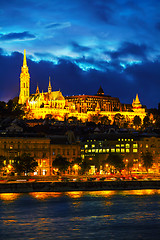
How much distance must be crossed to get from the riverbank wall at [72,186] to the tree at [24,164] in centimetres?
1613

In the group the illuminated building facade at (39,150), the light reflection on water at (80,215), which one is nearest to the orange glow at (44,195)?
the light reflection on water at (80,215)

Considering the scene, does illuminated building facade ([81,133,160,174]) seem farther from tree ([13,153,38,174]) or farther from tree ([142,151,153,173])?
tree ([13,153,38,174])

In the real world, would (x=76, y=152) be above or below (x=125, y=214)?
above

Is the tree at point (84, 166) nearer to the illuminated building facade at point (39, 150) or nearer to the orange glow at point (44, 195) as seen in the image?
the illuminated building facade at point (39, 150)

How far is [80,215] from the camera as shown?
7200 centimetres

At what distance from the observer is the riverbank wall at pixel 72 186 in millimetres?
99688

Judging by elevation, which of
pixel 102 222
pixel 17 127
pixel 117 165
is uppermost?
pixel 17 127

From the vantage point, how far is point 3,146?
13038cm

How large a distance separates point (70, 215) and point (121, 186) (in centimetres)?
3327

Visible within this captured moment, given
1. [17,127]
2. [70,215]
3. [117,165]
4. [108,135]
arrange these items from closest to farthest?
[70,215] < [117,165] < [108,135] < [17,127]

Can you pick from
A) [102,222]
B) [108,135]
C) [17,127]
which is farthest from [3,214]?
[17,127]

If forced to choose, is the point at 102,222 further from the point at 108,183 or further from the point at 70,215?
the point at 108,183

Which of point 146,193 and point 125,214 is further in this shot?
point 146,193

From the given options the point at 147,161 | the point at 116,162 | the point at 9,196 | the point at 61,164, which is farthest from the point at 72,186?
the point at 147,161
